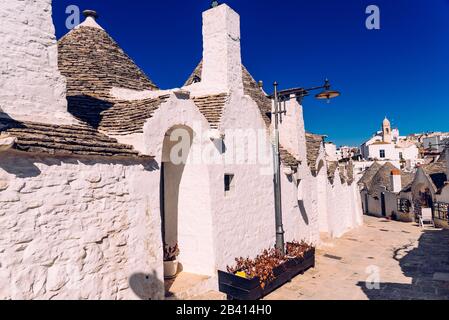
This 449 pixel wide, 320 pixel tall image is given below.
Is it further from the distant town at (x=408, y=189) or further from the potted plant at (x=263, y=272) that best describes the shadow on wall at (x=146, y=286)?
the distant town at (x=408, y=189)

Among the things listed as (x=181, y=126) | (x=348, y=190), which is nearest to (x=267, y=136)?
(x=181, y=126)

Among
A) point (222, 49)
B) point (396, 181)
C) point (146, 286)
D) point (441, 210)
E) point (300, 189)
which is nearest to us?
point (146, 286)

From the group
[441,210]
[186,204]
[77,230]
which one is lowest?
[441,210]

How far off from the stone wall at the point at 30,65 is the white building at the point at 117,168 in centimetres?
2

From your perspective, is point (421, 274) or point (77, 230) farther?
point (421, 274)

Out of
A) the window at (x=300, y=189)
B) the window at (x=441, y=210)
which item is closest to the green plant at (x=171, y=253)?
the window at (x=300, y=189)

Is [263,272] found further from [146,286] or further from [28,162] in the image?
[28,162]

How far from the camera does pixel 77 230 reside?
550 centimetres


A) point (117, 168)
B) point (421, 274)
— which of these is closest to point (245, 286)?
point (117, 168)

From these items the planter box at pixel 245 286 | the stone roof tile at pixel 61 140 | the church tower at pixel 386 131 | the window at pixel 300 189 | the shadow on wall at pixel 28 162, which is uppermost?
the church tower at pixel 386 131

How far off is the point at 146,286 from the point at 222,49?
6.77 metres

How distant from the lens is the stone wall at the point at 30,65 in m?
5.89

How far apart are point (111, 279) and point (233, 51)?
7161mm
